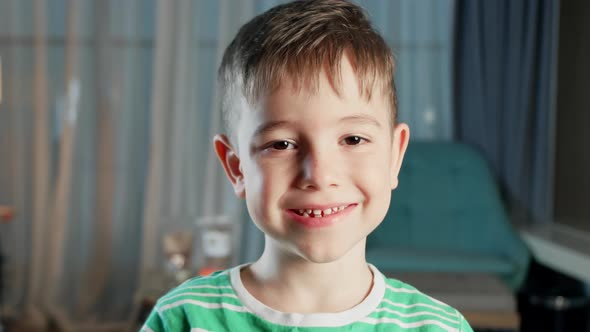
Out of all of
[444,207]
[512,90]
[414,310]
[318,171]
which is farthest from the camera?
[512,90]

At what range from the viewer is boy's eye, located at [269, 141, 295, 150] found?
799 millimetres

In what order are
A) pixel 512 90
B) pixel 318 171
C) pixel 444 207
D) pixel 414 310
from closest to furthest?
pixel 318 171
pixel 414 310
pixel 444 207
pixel 512 90

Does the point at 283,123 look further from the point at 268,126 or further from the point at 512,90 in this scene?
the point at 512,90

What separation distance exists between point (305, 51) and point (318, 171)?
151 millimetres

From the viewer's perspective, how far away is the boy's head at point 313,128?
79cm

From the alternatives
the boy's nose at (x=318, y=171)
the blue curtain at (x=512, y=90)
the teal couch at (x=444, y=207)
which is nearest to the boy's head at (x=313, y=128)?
the boy's nose at (x=318, y=171)

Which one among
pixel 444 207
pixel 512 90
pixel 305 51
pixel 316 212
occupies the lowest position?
pixel 444 207

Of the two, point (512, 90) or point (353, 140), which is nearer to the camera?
point (353, 140)

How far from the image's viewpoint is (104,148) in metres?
3.60

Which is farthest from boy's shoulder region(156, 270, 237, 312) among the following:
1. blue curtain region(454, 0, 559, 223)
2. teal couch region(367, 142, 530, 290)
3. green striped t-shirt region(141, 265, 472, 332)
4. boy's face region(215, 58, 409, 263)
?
blue curtain region(454, 0, 559, 223)

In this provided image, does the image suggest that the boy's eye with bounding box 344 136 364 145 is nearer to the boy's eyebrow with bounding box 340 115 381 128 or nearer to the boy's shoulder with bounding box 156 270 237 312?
the boy's eyebrow with bounding box 340 115 381 128

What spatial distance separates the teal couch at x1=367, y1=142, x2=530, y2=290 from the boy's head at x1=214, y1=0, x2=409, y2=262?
7.39ft

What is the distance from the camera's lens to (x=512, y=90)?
3354mm

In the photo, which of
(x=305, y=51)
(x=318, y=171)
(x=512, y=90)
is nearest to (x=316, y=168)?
(x=318, y=171)
